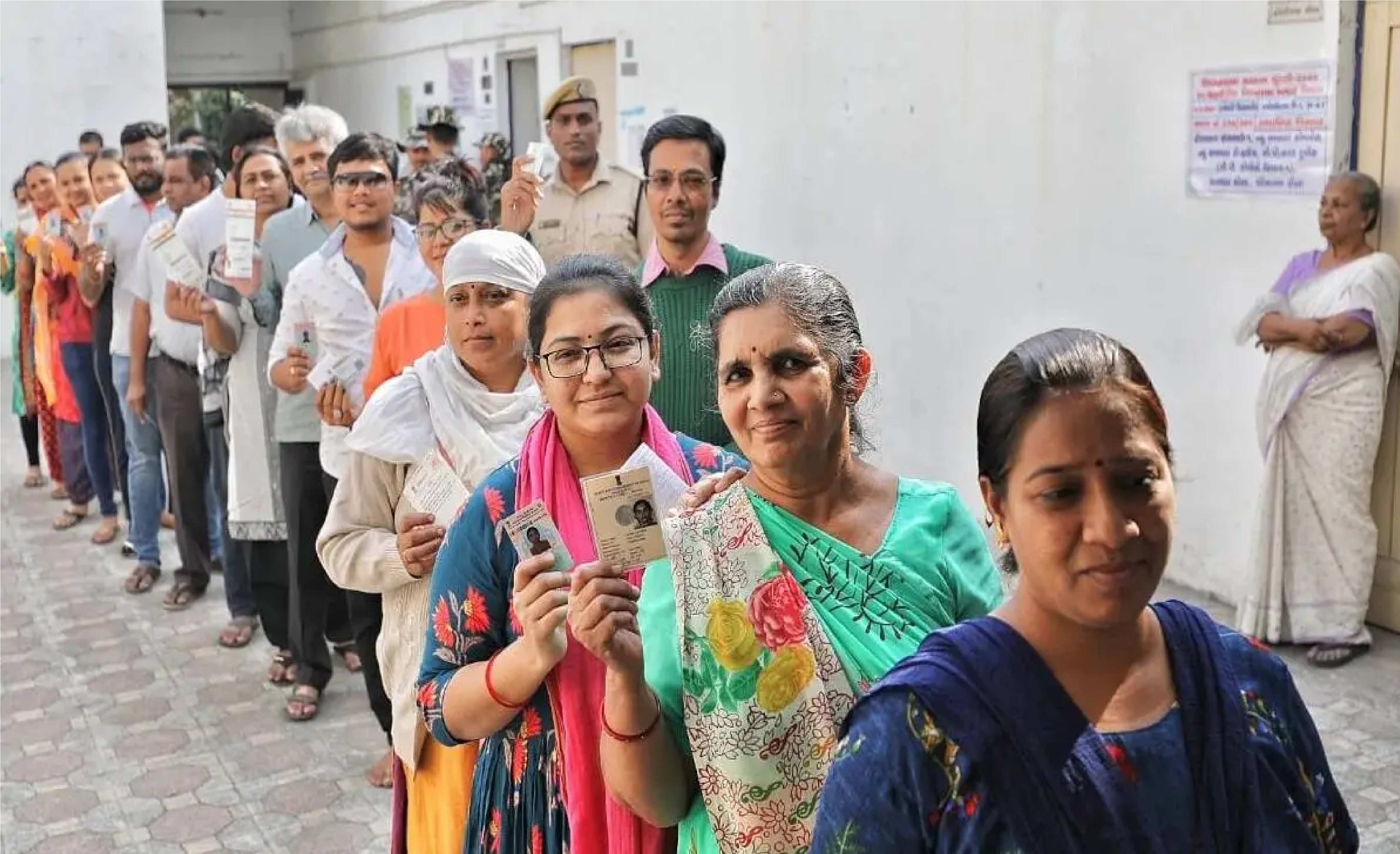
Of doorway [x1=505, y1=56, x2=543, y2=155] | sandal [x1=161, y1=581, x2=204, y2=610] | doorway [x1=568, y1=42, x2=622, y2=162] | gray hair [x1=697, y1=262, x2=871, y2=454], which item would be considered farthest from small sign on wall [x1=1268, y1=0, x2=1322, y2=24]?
doorway [x1=505, y1=56, x2=543, y2=155]

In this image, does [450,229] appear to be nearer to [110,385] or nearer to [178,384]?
[178,384]

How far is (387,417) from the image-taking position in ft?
10.5

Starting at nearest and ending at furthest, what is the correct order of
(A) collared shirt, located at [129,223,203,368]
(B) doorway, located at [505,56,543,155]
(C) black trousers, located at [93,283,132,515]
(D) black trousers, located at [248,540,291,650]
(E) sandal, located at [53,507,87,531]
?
(D) black trousers, located at [248,540,291,650]
(A) collared shirt, located at [129,223,203,368]
(C) black trousers, located at [93,283,132,515]
(E) sandal, located at [53,507,87,531]
(B) doorway, located at [505,56,543,155]

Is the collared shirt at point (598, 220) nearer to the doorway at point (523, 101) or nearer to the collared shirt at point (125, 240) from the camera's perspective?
the collared shirt at point (125, 240)

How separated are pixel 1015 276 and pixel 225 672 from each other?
4.14 meters

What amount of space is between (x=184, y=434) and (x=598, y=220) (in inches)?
102

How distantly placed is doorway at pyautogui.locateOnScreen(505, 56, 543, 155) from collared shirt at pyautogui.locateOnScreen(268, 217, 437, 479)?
7996 millimetres

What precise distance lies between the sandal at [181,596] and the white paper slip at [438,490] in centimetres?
459

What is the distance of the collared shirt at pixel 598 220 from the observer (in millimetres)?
5535

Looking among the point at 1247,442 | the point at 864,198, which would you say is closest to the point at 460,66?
the point at 864,198

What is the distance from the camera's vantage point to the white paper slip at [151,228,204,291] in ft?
18.4

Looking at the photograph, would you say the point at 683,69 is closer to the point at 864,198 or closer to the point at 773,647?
the point at 864,198

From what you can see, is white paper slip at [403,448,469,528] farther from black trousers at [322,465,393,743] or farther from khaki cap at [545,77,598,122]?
khaki cap at [545,77,598,122]

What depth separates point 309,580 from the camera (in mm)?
5531
